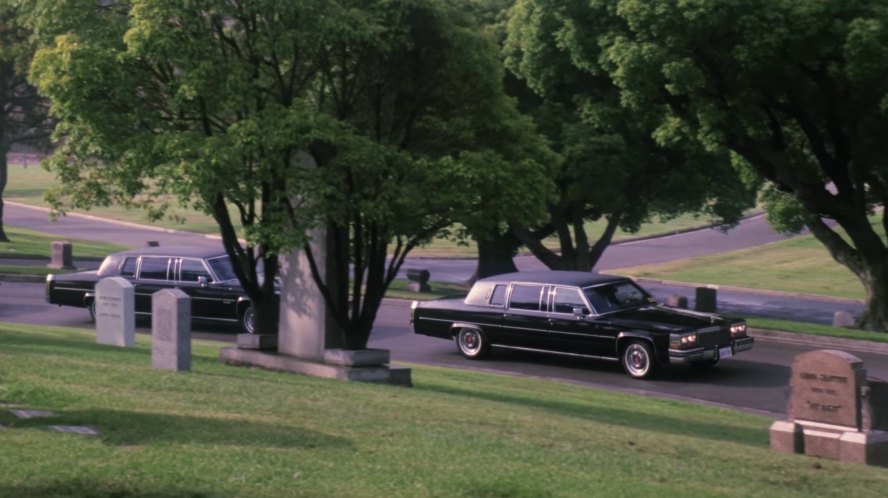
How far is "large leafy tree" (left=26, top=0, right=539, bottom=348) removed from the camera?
14039 mm

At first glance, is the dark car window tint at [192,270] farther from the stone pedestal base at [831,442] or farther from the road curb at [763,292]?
the road curb at [763,292]

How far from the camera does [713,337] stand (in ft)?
60.3

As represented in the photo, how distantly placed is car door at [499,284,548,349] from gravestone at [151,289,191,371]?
7442 millimetres

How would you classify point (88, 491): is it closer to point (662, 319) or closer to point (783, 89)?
point (662, 319)

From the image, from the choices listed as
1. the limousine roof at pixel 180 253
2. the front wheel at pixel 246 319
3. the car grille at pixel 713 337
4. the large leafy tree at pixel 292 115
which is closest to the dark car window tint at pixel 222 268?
the limousine roof at pixel 180 253

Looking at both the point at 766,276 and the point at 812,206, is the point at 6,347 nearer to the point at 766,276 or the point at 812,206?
the point at 812,206

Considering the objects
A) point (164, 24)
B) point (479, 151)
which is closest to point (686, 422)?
point (479, 151)

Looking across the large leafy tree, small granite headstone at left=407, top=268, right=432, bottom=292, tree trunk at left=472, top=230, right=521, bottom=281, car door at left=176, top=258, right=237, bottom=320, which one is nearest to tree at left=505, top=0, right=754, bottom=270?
tree trunk at left=472, top=230, right=521, bottom=281

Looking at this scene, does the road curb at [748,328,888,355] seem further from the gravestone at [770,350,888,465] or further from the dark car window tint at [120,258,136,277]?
the dark car window tint at [120,258,136,277]

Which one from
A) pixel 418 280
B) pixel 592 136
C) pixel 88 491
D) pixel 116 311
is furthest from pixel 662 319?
pixel 418 280

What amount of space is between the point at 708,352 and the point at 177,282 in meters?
10.9

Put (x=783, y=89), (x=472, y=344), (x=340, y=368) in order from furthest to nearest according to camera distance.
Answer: (x=783, y=89)
(x=472, y=344)
(x=340, y=368)

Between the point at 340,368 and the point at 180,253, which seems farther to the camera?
the point at 180,253

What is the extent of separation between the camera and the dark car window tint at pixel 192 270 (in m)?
23.2
